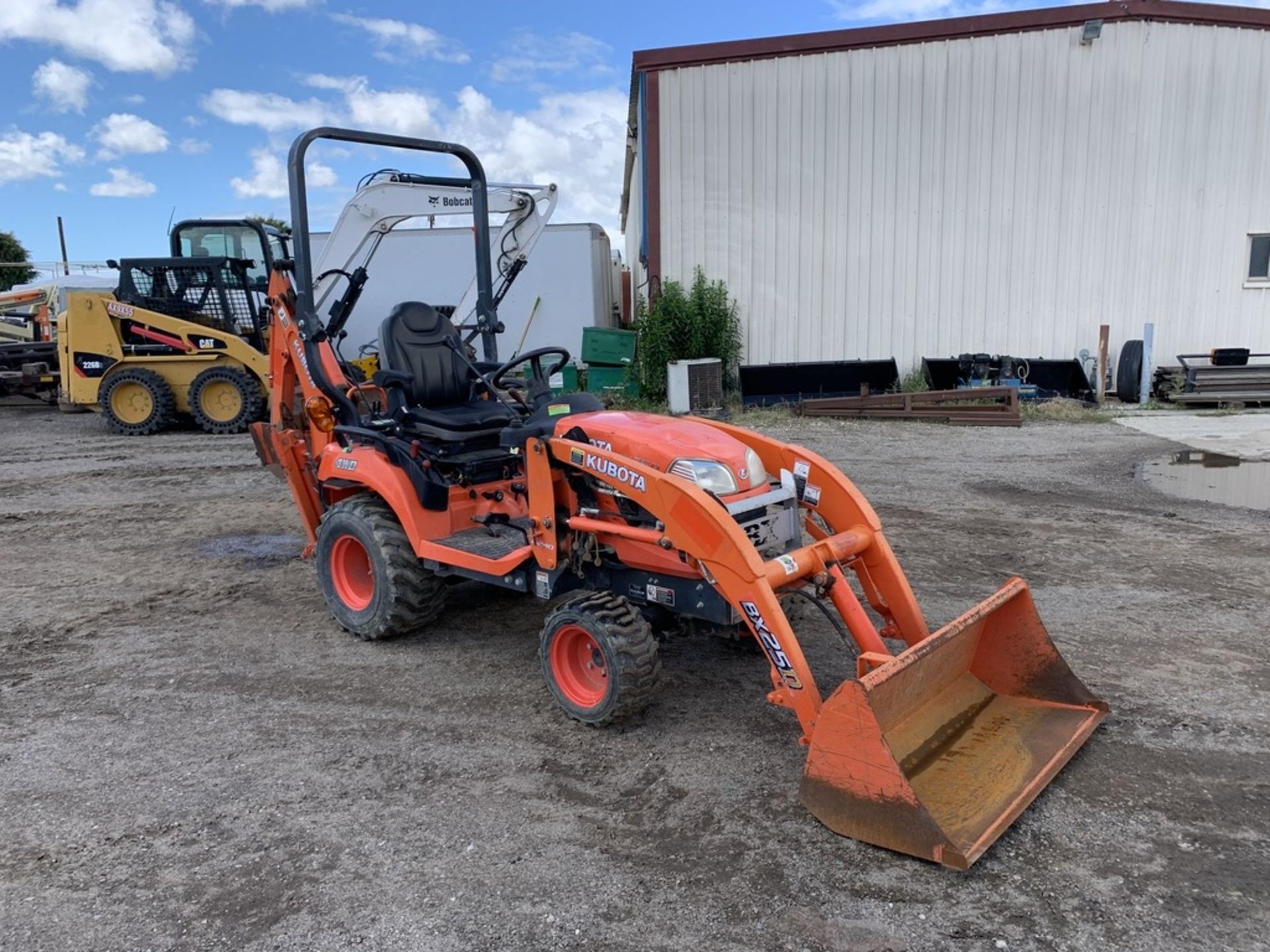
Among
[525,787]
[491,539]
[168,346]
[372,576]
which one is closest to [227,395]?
[168,346]

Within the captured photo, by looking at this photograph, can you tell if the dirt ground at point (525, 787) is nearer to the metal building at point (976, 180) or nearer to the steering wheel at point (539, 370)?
the steering wheel at point (539, 370)

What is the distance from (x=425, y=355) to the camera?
15.6 feet

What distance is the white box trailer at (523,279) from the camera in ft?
50.9

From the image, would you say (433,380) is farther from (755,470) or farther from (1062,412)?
(1062,412)

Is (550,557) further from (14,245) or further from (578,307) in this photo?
(14,245)

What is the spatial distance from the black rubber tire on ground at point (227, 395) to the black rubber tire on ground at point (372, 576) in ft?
25.4

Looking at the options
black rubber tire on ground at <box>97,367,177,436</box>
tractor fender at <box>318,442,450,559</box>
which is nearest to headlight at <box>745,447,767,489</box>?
tractor fender at <box>318,442,450,559</box>

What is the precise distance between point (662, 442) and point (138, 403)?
10.8 m

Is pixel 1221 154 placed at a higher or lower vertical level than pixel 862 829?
higher

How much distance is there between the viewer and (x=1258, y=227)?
13.6 m

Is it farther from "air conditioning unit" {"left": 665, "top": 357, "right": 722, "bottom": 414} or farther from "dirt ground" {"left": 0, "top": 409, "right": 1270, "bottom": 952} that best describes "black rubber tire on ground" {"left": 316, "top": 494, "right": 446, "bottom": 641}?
"air conditioning unit" {"left": 665, "top": 357, "right": 722, "bottom": 414}

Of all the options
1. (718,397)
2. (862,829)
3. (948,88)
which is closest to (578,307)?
(718,397)

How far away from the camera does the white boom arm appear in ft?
16.7

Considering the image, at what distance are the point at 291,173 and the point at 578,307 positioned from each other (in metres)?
11.1
